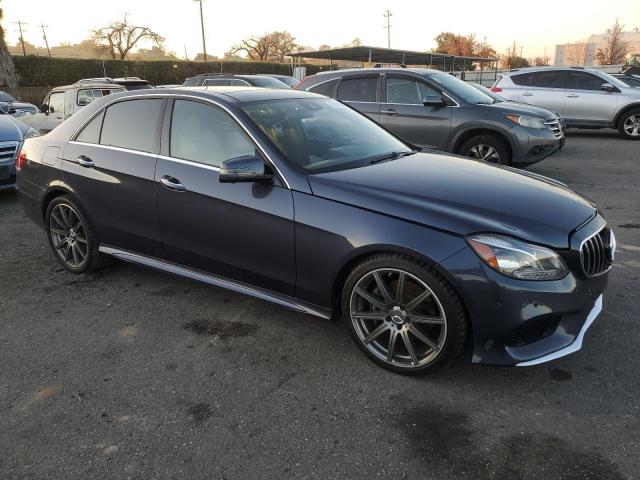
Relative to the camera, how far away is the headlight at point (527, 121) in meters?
7.78

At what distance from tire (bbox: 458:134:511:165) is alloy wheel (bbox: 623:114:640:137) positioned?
6.46 meters

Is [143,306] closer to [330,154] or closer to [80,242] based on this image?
[80,242]

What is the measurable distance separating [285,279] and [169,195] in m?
1.07

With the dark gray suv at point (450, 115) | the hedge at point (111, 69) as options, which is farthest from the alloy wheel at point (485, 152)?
the hedge at point (111, 69)

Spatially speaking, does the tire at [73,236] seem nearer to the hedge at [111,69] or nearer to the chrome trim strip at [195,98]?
the chrome trim strip at [195,98]

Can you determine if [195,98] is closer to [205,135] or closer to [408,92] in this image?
[205,135]

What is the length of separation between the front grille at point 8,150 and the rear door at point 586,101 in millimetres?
11492

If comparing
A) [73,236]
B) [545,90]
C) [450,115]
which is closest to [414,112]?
[450,115]

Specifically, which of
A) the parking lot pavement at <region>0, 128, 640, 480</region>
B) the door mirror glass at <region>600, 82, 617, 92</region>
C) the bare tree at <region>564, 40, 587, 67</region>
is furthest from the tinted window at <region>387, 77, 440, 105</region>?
the bare tree at <region>564, 40, 587, 67</region>

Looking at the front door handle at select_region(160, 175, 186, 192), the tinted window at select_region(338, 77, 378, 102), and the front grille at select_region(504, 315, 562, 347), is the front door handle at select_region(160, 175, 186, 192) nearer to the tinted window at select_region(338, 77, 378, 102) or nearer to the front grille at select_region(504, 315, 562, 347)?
the front grille at select_region(504, 315, 562, 347)

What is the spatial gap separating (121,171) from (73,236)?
0.96 meters

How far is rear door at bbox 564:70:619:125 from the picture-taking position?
1245 cm

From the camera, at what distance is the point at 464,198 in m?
2.98

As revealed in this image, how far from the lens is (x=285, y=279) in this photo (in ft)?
10.8
